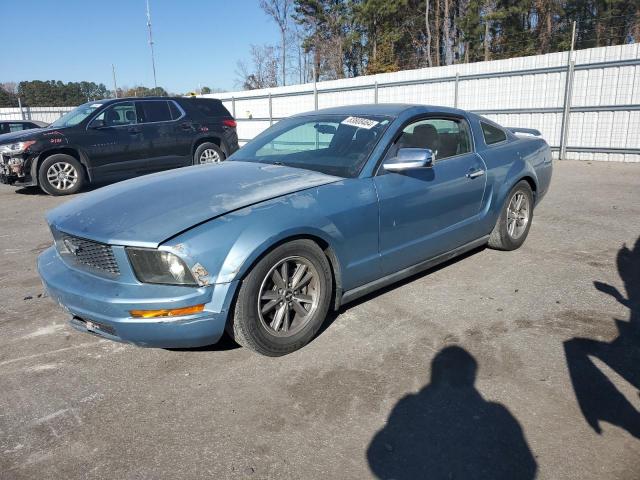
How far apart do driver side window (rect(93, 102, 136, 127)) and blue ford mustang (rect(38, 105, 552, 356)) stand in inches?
244

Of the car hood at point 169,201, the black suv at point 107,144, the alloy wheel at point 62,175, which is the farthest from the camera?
the alloy wheel at point 62,175

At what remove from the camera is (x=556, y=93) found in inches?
480

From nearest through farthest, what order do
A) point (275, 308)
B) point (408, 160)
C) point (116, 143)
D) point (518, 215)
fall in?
point (275, 308)
point (408, 160)
point (518, 215)
point (116, 143)

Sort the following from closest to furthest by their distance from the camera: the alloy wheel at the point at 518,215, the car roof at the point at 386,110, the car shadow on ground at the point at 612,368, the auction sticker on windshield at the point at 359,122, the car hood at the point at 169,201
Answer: the car shadow on ground at the point at 612,368
the car hood at the point at 169,201
the auction sticker on windshield at the point at 359,122
the car roof at the point at 386,110
the alloy wheel at the point at 518,215

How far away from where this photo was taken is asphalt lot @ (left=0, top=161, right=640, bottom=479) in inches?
88.6

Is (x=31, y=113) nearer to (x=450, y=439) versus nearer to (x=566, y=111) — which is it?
(x=566, y=111)

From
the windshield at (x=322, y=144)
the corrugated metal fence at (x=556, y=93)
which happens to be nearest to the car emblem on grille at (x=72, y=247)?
the windshield at (x=322, y=144)

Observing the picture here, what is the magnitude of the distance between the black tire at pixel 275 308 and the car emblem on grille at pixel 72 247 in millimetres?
1044

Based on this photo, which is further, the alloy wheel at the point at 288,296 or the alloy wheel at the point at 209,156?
the alloy wheel at the point at 209,156

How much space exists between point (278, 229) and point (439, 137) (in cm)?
208

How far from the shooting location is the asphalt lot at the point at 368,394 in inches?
88.6

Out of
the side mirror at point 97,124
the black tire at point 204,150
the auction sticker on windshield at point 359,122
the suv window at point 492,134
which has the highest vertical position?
the auction sticker on windshield at point 359,122

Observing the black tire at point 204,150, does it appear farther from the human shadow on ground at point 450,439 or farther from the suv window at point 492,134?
the human shadow on ground at point 450,439

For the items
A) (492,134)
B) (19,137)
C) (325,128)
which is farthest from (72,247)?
(19,137)
